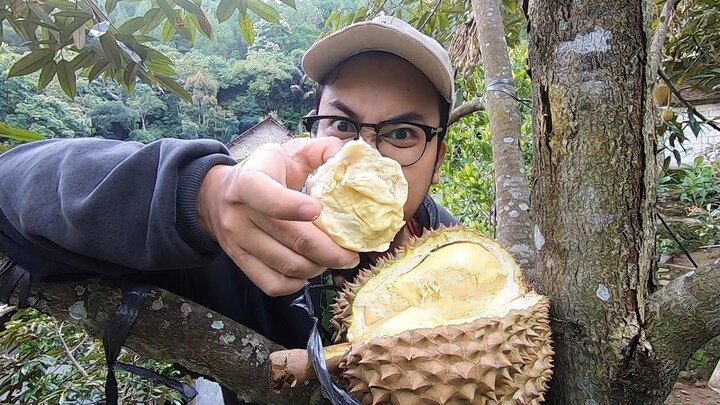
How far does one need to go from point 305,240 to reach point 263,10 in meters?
1.19

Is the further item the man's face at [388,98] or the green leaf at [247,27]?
the green leaf at [247,27]

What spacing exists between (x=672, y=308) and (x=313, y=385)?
1.57 feet

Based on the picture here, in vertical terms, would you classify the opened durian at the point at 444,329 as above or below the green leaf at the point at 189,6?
below

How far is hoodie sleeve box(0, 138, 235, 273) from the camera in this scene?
0.60 meters

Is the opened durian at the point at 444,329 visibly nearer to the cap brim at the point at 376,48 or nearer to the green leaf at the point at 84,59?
the cap brim at the point at 376,48

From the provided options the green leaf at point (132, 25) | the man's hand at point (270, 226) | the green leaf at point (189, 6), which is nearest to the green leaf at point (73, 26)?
the green leaf at point (132, 25)

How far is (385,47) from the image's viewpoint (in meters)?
1.15

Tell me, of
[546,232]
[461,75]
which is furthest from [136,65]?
[461,75]

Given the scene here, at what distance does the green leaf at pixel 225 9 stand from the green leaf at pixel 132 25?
0.77 feet

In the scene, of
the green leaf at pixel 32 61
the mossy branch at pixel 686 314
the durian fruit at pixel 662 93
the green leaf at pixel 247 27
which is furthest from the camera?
the durian fruit at pixel 662 93

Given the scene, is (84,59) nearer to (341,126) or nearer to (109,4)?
(109,4)

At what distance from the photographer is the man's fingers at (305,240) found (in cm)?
53

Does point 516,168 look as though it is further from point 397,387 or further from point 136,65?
point 136,65

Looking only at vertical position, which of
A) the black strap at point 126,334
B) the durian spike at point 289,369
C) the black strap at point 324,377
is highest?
the black strap at point 324,377
